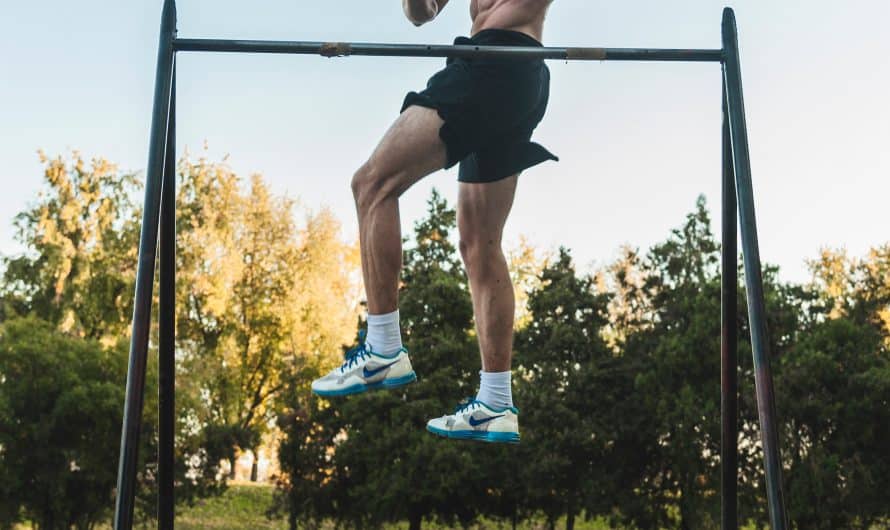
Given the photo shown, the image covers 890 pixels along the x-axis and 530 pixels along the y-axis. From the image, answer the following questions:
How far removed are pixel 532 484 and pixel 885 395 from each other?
9.44 metres

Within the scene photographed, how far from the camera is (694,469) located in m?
26.1

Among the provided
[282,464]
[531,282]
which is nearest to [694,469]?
[531,282]

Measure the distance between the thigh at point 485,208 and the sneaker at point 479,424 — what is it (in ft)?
2.06

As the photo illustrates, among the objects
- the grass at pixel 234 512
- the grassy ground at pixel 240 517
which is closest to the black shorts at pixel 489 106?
the grassy ground at pixel 240 517

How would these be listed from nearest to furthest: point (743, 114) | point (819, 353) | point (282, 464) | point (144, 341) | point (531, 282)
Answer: point (144, 341) < point (743, 114) < point (819, 353) < point (282, 464) < point (531, 282)

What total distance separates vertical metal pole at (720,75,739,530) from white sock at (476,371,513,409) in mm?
825

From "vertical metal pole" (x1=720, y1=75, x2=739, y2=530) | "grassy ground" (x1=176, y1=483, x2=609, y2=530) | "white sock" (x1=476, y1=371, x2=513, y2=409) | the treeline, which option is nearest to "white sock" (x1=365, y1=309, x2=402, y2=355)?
"white sock" (x1=476, y1=371, x2=513, y2=409)

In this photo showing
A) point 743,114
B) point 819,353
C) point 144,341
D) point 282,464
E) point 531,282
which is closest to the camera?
point 144,341

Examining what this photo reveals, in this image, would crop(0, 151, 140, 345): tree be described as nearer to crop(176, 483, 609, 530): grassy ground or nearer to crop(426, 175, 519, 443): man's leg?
crop(176, 483, 609, 530): grassy ground

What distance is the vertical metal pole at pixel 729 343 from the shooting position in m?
3.56

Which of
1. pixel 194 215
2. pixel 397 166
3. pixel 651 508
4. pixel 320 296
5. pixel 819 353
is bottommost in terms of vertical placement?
pixel 651 508

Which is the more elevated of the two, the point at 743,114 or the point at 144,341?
the point at 743,114

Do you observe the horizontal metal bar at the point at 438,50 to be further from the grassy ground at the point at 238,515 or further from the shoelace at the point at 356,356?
the grassy ground at the point at 238,515

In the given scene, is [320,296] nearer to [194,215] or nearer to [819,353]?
[194,215]
